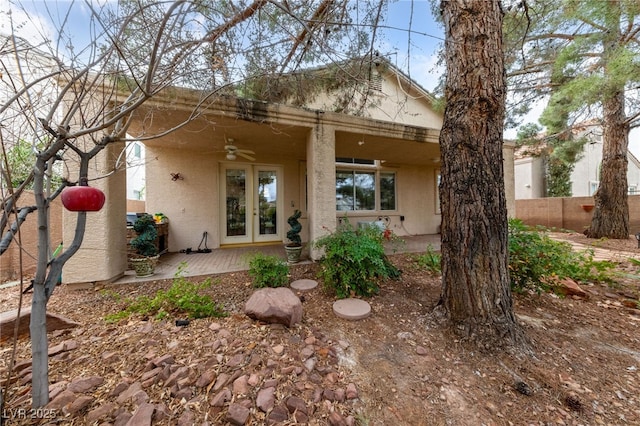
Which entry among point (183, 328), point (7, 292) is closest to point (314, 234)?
point (183, 328)

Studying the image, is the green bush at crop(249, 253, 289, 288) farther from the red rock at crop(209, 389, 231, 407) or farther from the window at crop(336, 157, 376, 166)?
the window at crop(336, 157, 376, 166)

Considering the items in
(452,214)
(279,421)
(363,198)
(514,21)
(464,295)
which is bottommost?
(279,421)

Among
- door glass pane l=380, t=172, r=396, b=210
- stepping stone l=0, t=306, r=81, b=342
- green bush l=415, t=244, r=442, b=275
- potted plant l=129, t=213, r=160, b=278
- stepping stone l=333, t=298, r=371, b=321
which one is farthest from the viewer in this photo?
door glass pane l=380, t=172, r=396, b=210

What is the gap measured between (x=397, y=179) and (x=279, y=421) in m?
7.40

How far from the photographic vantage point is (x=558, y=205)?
8992 millimetres

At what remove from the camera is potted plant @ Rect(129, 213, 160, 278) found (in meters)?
3.68

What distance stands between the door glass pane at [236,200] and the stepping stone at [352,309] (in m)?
4.13

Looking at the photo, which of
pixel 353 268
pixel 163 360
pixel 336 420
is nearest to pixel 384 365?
pixel 336 420

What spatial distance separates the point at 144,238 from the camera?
3.83m

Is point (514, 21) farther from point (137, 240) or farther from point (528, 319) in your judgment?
point (137, 240)

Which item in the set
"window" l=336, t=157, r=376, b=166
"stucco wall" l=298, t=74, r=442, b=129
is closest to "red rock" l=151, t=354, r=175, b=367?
"stucco wall" l=298, t=74, r=442, b=129

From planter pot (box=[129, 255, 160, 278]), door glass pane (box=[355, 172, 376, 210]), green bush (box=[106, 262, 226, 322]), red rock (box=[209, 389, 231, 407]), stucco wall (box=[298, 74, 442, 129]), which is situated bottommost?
red rock (box=[209, 389, 231, 407])

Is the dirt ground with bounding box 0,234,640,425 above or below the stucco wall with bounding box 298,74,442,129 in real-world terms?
below

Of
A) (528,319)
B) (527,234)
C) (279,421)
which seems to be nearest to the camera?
(279,421)
